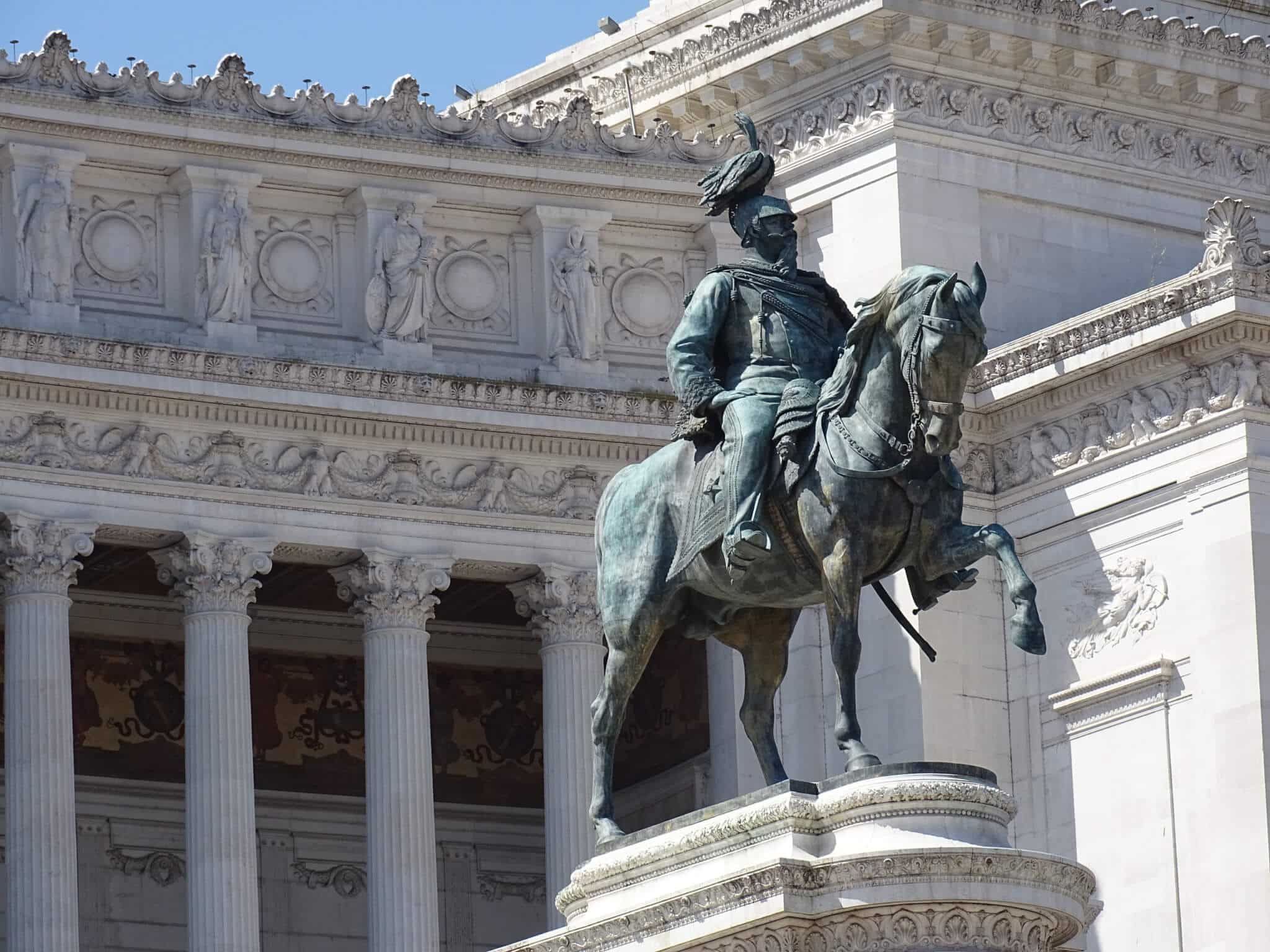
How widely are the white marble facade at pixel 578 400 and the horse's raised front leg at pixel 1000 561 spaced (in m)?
13.9

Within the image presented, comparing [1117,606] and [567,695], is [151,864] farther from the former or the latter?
[1117,606]

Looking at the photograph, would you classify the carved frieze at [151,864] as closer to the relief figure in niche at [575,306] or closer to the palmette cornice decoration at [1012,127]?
the relief figure in niche at [575,306]

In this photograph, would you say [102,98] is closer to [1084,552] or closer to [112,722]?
[112,722]

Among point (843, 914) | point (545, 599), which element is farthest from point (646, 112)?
point (843, 914)

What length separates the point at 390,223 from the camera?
136 ft

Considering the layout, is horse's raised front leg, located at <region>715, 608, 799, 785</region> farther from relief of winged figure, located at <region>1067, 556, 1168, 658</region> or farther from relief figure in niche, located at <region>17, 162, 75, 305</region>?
relief figure in niche, located at <region>17, 162, 75, 305</region>

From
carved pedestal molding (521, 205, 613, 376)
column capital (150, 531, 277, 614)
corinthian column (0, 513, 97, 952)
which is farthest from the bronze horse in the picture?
carved pedestal molding (521, 205, 613, 376)

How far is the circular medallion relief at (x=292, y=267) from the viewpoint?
41.1 m

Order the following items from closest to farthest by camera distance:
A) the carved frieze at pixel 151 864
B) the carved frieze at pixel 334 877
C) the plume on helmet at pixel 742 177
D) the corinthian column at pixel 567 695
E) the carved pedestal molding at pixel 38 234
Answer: the plume on helmet at pixel 742 177 → the carved pedestal molding at pixel 38 234 → the corinthian column at pixel 567 695 → the carved frieze at pixel 151 864 → the carved frieze at pixel 334 877

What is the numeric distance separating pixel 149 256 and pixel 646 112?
6.34 m

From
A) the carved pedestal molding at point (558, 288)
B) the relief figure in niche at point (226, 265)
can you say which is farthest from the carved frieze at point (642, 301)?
the relief figure in niche at point (226, 265)

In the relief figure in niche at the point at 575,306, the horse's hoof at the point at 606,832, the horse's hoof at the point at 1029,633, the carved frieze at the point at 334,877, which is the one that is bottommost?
the horse's hoof at the point at 606,832

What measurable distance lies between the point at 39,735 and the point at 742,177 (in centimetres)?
1448

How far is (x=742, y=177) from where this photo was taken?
26.0 meters
